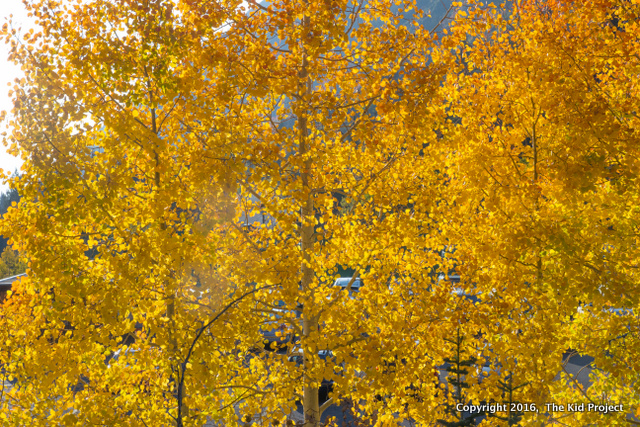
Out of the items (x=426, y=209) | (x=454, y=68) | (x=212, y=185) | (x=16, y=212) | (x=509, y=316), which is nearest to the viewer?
(x=16, y=212)

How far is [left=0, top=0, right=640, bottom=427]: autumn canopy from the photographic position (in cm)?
439

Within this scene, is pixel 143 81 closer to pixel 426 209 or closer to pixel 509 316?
pixel 426 209

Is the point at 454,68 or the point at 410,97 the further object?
the point at 454,68

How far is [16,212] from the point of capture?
441 centimetres

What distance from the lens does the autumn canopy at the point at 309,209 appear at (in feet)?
A: 14.4

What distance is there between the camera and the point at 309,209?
6199mm

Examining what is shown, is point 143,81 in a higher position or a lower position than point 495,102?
lower

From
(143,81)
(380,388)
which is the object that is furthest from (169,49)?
(380,388)

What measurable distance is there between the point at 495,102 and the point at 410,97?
2214 millimetres

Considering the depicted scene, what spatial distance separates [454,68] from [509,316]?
11.3ft

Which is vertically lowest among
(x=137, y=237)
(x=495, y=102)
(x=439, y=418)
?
(x=439, y=418)

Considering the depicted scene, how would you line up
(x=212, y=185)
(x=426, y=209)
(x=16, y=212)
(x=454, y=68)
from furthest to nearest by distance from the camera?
(x=426, y=209) → (x=454, y=68) → (x=212, y=185) → (x=16, y=212)

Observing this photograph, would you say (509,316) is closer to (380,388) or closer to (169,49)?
(380,388)

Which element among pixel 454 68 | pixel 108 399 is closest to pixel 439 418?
pixel 108 399
